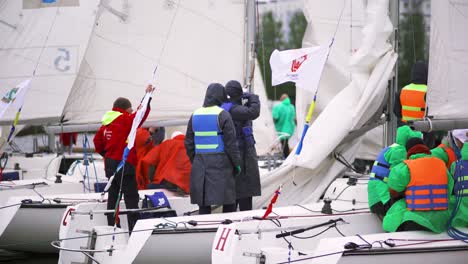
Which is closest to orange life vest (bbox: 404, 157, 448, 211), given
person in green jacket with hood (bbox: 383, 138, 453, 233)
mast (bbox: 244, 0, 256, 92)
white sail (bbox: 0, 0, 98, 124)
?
person in green jacket with hood (bbox: 383, 138, 453, 233)

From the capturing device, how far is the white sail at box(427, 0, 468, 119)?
27.9ft

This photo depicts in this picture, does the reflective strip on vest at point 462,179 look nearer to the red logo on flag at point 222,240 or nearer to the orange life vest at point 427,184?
the orange life vest at point 427,184

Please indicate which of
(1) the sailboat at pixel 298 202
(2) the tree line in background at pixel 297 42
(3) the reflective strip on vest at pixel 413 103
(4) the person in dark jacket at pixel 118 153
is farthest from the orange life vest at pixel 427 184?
(2) the tree line in background at pixel 297 42

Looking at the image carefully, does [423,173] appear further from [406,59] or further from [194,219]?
[406,59]

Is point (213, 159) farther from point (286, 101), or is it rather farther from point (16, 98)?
point (286, 101)

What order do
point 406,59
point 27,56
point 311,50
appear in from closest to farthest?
point 311,50, point 27,56, point 406,59

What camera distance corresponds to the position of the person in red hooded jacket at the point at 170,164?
11.1m

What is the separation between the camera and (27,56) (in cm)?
1343

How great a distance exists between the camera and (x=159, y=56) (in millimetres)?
12586

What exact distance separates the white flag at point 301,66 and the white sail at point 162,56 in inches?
83.4

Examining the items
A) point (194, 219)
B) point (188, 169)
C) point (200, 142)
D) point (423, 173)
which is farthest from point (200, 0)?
point (423, 173)

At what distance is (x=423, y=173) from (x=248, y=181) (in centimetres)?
261

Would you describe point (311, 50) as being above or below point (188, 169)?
above

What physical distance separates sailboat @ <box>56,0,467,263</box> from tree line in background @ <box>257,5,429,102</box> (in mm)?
16744
